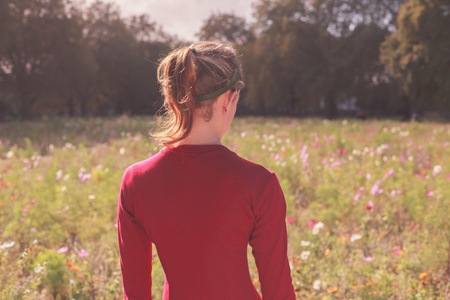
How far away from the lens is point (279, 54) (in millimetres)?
30203

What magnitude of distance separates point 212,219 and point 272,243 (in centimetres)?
22

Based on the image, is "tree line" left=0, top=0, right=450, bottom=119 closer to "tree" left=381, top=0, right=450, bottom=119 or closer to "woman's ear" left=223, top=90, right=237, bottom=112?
"tree" left=381, top=0, right=450, bottom=119

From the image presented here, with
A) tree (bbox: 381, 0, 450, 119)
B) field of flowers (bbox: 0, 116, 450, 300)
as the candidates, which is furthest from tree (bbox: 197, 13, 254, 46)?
field of flowers (bbox: 0, 116, 450, 300)

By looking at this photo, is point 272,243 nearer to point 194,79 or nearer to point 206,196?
point 206,196

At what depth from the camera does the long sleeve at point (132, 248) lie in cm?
133

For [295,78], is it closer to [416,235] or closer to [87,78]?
[87,78]

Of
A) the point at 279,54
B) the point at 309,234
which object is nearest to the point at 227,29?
the point at 279,54

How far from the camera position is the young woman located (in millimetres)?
1166

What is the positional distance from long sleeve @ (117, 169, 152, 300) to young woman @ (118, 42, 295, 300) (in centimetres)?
3

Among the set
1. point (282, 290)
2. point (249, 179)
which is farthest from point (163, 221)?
point (282, 290)

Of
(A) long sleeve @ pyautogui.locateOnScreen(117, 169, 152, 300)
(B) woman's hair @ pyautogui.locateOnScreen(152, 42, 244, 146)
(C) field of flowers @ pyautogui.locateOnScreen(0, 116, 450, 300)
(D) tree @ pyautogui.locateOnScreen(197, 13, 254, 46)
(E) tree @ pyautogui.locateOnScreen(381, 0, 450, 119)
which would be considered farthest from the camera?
(D) tree @ pyautogui.locateOnScreen(197, 13, 254, 46)

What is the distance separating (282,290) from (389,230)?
3272mm

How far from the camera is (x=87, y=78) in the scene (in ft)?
91.5

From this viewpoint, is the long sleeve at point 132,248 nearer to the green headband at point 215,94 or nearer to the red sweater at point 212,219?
the red sweater at point 212,219
